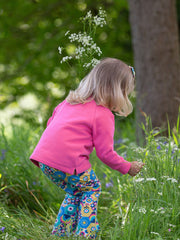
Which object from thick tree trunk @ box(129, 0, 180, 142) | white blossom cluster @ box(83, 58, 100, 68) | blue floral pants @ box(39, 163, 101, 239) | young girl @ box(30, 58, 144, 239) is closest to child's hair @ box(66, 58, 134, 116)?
young girl @ box(30, 58, 144, 239)

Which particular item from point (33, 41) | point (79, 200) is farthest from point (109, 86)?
point (33, 41)

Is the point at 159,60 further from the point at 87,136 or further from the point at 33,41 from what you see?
the point at 33,41

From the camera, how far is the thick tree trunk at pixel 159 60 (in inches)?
186

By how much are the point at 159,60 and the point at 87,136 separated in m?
2.76

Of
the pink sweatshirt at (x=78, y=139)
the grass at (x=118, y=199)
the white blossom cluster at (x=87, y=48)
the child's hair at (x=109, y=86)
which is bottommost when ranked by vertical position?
the grass at (x=118, y=199)

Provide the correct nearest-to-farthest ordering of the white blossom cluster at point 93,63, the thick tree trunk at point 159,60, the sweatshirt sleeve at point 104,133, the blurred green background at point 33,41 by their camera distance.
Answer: the sweatshirt sleeve at point 104,133, the white blossom cluster at point 93,63, the thick tree trunk at point 159,60, the blurred green background at point 33,41

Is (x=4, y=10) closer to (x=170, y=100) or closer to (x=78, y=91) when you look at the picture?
(x=170, y=100)

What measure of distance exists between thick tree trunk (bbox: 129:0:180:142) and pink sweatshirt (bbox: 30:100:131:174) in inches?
96.4

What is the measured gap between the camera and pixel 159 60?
4758mm

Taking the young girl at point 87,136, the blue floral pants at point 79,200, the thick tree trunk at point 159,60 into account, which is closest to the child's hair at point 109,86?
the young girl at point 87,136

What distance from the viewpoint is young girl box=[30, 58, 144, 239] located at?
226 cm

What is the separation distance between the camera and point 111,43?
6887mm

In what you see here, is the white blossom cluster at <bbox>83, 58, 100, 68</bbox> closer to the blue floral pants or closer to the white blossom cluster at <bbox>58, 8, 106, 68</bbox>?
the white blossom cluster at <bbox>58, 8, 106, 68</bbox>

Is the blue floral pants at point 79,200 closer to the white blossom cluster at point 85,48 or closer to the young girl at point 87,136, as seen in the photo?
the young girl at point 87,136
